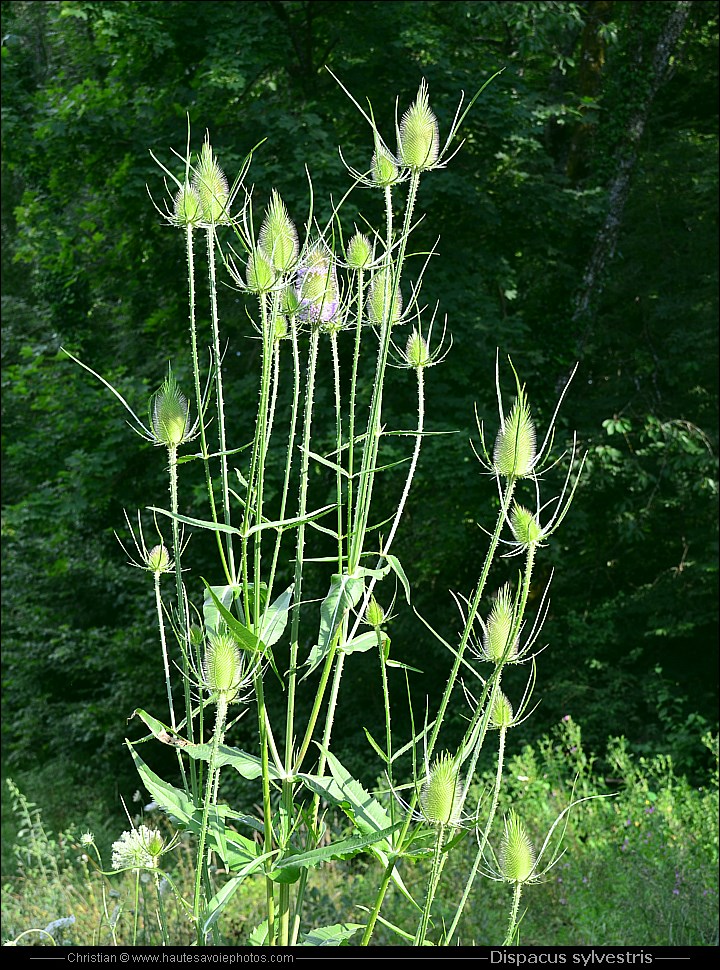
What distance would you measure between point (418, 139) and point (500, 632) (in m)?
0.58

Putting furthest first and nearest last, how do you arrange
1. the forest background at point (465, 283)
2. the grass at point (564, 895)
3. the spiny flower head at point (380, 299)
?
the forest background at point (465, 283) < the grass at point (564, 895) < the spiny flower head at point (380, 299)

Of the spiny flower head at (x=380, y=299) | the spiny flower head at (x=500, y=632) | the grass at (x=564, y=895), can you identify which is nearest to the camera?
the spiny flower head at (x=500, y=632)

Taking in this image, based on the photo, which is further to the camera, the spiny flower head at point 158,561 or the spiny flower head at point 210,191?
the spiny flower head at point 158,561

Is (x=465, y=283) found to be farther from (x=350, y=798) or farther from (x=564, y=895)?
(x=350, y=798)

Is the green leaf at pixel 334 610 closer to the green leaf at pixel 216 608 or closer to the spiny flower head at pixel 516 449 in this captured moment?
the green leaf at pixel 216 608

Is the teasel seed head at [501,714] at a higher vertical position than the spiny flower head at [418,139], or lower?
lower

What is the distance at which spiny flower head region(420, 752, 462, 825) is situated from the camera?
1104mm

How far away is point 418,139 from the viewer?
3.97ft

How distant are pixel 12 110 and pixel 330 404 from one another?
3287mm

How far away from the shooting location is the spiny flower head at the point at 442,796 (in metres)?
1.10

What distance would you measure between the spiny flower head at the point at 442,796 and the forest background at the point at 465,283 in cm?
531

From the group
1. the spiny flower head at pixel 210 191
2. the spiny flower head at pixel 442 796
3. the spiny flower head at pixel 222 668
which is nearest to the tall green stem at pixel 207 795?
the spiny flower head at pixel 222 668

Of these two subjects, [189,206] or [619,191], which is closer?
[189,206]

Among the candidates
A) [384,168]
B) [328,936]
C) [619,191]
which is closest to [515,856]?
[328,936]
